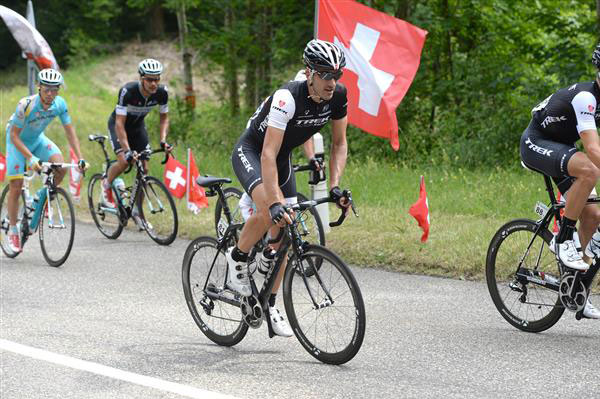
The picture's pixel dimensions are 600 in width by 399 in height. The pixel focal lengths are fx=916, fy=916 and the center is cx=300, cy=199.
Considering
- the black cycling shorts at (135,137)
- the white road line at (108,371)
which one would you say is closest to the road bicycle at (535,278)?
the white road line at (108,371)

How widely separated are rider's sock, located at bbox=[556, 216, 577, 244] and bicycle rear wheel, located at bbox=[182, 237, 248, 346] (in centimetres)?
232

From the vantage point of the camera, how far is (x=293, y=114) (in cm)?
606

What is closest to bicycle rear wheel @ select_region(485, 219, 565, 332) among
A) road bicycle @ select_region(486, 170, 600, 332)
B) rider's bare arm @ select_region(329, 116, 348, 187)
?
road bicycle @ select_region(486, 170, 600, 332)

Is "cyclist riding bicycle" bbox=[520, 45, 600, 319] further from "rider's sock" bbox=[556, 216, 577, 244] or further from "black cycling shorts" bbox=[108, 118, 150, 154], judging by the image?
"black cycling shorts" bbox=[108, 118, 150, 154]

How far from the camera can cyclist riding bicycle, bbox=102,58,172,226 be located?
11688 millimetres

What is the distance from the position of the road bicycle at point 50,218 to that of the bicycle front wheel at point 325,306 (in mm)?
4633

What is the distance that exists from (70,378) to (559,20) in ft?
45.8

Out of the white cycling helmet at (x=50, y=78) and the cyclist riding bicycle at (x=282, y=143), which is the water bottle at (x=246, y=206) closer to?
the cyclist riding bicycle at (x=282, y=143)

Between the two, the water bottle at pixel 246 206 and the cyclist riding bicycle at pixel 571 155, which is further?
the water bottle at pixel 246 206

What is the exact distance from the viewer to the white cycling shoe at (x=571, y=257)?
20.8 feet

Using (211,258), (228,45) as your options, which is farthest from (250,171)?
(228,45)

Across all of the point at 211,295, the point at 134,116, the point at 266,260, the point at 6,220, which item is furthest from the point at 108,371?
the point at 134,116

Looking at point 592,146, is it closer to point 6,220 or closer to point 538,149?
point 538,149

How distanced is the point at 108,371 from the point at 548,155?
11.2ft
